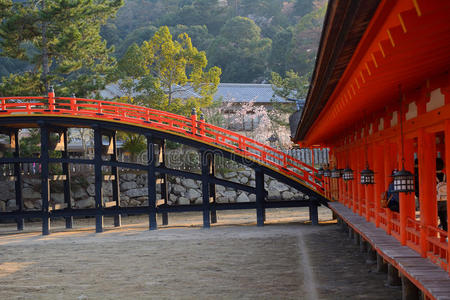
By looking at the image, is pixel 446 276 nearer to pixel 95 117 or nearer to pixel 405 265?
pixel 405 265

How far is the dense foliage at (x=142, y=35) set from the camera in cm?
2259

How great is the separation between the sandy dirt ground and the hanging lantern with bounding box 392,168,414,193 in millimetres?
1753

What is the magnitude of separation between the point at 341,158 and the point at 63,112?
947 cm

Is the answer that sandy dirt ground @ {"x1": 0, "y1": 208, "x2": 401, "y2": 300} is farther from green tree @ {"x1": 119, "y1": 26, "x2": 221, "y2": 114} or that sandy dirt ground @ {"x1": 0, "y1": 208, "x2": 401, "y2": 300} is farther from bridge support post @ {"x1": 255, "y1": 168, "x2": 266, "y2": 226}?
green tree @ {"x1": 119, "y1": 26, "x2": 221, "y2": 114}

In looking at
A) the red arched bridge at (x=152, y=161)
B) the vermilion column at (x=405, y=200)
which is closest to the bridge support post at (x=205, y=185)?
the red arched bridge at (x=152, y=161)

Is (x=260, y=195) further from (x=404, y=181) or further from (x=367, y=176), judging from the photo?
(x=404, y=181)

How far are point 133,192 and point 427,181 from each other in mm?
21046

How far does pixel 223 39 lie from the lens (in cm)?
4709

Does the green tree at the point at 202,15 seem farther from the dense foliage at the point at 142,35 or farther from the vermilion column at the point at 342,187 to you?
the vermilion column at the point at 342,187

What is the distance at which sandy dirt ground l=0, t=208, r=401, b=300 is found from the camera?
319 inches

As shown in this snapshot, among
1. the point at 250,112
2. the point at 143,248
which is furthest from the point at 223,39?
→ the point at 143,248

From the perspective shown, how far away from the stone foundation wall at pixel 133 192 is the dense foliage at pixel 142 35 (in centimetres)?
501

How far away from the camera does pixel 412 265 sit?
5863 millimetres

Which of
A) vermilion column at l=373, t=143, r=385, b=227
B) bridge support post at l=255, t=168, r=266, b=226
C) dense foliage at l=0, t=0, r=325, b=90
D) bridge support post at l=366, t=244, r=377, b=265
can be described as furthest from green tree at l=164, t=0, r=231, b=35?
bridge support post at l=366, t=244, r=377, b=265
